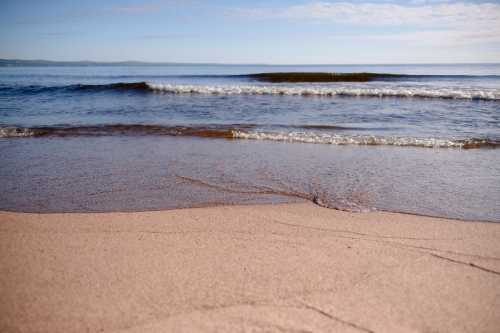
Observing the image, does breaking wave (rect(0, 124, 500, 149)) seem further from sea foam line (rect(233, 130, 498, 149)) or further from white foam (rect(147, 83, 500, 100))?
white foam (rect(147, 83, 500, 100))

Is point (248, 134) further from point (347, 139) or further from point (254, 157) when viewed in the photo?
point (347, 139)

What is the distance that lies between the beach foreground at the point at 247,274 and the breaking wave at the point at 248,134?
164 inches

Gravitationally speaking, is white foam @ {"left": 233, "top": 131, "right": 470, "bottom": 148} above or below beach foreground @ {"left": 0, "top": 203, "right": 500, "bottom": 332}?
above

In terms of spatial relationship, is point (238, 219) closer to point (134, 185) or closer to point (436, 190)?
point (134, 185)

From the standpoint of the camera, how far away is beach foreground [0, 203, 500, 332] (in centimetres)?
218

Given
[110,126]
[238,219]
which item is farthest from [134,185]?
[110,126]

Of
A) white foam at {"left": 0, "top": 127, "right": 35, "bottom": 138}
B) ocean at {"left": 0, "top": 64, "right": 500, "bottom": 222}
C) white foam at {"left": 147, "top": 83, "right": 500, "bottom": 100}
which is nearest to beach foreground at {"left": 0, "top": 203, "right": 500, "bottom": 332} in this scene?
ocean at {"left": 0, "top": 64, "right": 500, "bottom": 222}

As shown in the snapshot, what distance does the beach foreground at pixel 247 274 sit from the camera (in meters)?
2.18

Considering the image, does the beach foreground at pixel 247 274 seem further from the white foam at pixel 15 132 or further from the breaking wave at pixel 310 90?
the breaking wave at pixel 310 90

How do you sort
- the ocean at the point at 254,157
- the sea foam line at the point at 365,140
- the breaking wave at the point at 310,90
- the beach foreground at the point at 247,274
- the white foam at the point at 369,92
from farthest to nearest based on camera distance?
the breaking wave at the point at 310,90
the white foam at the point at 369,92
the sea foam line at the point at 365,140
the ocean at the point at 254,157
the beach foreground at the point at 247,274

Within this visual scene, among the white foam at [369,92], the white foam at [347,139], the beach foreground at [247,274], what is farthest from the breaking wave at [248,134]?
the white foam at [369,92]

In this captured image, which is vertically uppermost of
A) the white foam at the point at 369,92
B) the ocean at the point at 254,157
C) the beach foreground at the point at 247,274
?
the white foam at the point at 369,92

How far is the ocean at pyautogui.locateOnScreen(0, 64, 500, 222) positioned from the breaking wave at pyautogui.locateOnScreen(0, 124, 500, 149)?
0.09 feet

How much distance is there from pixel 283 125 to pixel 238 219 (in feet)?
20.8
